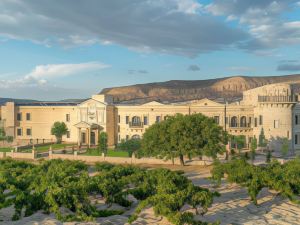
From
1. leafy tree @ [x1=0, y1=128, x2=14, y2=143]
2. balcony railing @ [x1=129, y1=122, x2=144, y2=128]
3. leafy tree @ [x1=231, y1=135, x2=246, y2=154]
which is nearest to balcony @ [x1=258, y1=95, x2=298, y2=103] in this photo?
leafy tree @ [x1=231, y1=135, x2=246, y2=154]

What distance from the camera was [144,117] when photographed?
56.7m

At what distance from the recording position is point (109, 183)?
22.2 metres

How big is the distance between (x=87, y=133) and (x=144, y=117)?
8.81 m

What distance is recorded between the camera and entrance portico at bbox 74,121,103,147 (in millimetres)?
57281

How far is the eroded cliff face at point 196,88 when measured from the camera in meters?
158

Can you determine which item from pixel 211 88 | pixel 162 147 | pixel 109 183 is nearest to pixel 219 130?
pixel 162 147

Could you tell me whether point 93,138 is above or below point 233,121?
below

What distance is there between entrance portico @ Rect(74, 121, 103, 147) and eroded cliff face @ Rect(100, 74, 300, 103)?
96079 millimetres

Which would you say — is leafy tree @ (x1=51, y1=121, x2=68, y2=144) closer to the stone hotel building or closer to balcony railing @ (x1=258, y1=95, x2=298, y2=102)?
the stone hotel building

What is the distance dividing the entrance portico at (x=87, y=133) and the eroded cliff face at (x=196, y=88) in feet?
315

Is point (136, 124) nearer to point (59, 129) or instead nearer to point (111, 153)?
point (111, 153)

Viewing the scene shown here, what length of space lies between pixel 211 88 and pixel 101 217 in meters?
147

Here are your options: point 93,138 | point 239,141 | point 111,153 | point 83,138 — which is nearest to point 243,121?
point 239,141

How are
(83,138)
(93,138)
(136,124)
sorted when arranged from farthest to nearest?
1. (83,138)
2. (93,138)
3. (136,124)
